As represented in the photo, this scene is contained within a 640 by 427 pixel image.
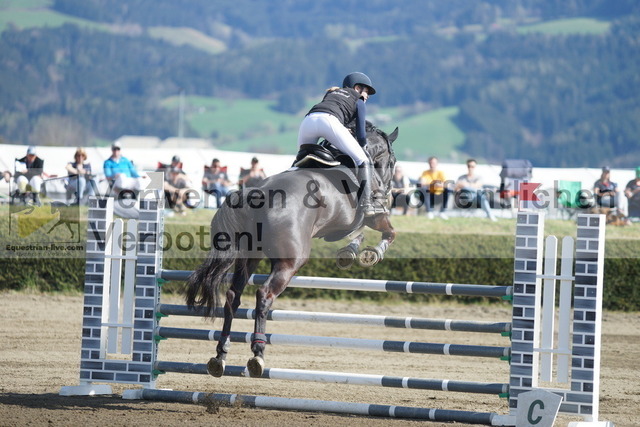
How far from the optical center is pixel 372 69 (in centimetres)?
12456

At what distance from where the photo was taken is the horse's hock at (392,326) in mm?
6410

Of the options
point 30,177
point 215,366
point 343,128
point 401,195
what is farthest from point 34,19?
point 215,366

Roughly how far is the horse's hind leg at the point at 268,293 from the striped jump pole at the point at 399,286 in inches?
11.9

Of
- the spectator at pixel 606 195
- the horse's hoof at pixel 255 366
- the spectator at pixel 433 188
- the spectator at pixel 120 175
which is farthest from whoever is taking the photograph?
the spectator at pixel 433 188

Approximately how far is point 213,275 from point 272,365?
284cm

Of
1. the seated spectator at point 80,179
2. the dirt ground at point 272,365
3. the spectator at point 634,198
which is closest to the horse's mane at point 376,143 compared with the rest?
the dirt ground at point 272,365

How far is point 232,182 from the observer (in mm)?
17750

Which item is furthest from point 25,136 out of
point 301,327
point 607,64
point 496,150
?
point 301,327

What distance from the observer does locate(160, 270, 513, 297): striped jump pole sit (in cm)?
662

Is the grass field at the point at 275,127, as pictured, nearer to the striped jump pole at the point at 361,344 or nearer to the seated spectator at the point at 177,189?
the seated spectator at the point at 177,189

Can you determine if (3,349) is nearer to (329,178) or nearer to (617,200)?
(329,178)

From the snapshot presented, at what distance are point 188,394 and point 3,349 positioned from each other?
3.52 metres

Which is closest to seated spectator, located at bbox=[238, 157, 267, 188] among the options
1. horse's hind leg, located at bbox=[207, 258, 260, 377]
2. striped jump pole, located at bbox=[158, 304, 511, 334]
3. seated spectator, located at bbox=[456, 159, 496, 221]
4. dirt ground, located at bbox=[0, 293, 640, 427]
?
dirt ground, located at bbox=[0, 293, 640, 427]

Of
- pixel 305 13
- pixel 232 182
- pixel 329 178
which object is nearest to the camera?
pixel 329 178
